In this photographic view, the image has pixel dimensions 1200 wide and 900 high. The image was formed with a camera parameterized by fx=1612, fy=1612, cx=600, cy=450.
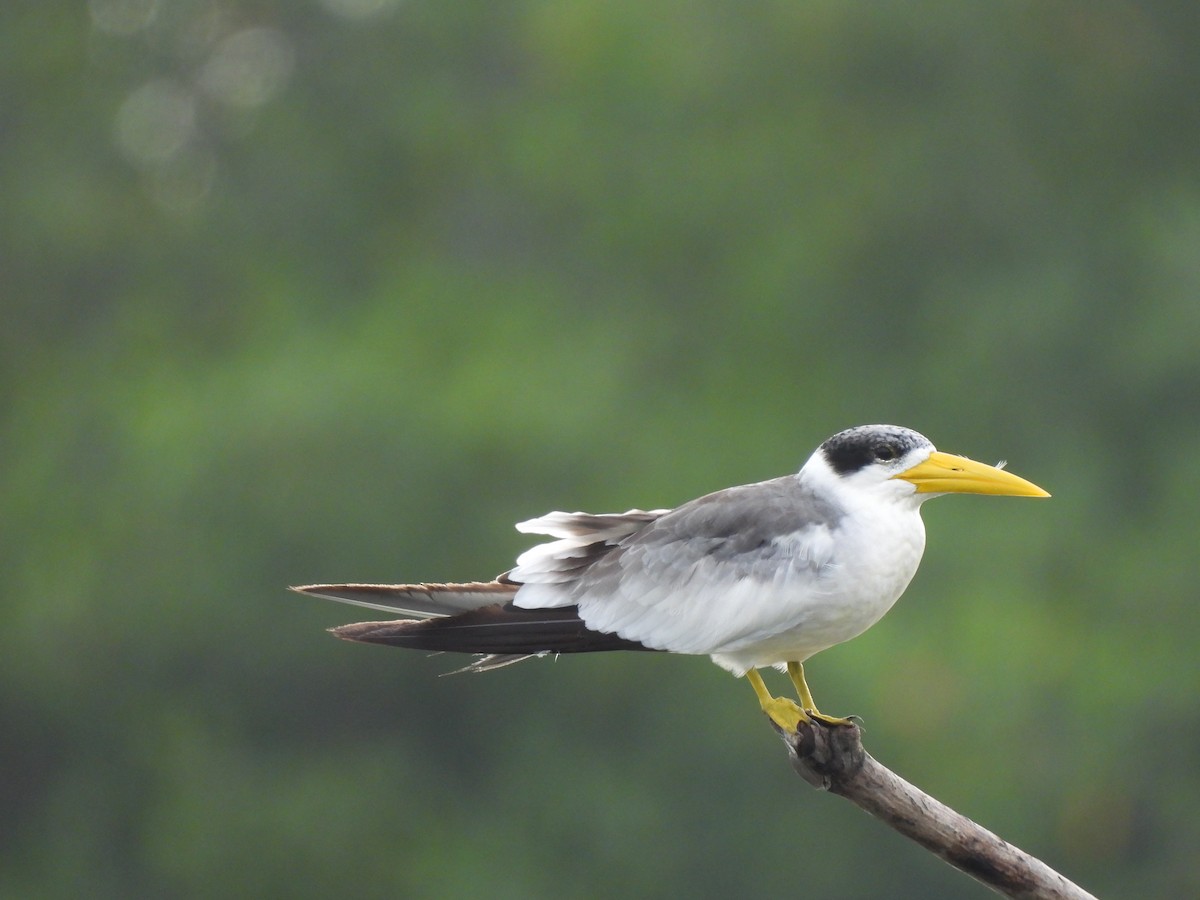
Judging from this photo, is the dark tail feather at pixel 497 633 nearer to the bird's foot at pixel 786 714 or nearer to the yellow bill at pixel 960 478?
the bird's foot at pixel 786 714

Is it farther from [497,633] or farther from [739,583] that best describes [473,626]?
[739,583]

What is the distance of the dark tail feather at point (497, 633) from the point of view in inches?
216

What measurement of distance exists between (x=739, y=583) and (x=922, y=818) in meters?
1.00

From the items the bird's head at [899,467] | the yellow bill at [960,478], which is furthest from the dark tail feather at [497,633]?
the yellow bill at [960,478]

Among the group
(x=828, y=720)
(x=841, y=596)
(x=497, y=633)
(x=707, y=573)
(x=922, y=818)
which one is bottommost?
(x=922, y=818)

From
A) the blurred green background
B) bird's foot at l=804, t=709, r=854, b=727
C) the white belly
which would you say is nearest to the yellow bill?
the white belly

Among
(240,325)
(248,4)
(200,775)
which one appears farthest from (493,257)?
(200,775)

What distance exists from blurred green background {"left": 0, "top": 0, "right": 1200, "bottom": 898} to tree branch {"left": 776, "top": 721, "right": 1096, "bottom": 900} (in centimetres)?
926

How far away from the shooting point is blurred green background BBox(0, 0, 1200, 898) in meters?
16.1

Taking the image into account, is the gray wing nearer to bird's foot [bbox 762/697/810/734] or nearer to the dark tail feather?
the dark tail feather

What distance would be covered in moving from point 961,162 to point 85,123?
439 inches

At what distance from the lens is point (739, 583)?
18.5 ft

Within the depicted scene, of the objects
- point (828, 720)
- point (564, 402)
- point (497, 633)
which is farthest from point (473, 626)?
point (564, 402)

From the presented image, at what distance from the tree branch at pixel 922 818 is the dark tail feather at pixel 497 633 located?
72 cm
